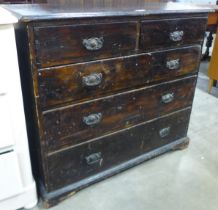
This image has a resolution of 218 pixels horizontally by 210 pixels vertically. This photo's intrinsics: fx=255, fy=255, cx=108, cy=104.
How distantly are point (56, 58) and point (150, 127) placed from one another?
702mm

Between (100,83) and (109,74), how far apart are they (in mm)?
58

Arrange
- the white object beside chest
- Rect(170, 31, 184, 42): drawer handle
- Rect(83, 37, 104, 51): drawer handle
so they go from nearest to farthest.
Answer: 1. the white object beside chest
2. Rect(83, 37, 104, 51): drawer handle
3. Rect(170, 31, 184, 42): drawer handle

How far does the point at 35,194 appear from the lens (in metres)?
1.21

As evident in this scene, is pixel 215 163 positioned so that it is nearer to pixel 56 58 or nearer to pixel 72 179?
pixel 72 179

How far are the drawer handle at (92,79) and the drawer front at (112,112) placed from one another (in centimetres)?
9

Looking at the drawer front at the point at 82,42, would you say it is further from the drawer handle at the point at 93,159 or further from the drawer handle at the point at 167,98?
the drawer handle at the point at 93,159

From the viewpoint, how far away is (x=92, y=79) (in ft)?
3.51

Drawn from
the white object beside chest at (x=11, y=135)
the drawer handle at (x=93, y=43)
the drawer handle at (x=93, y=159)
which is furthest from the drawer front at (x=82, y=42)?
the drawer handle at (x=93, y=159)

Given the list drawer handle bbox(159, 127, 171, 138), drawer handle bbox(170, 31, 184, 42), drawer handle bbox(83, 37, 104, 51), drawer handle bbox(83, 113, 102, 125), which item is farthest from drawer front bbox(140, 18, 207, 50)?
drawer handle bbox(159, 127, 171, 138)

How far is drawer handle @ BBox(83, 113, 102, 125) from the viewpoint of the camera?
1.14 m

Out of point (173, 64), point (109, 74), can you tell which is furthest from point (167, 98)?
point (109, 74)

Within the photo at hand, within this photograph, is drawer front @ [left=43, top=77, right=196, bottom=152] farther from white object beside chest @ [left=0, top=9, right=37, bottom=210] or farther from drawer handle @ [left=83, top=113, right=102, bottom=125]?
white object beside chest @ [left=0, top=9, right=37, bottom=210]

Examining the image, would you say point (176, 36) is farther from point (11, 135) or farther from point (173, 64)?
point (11, 135)

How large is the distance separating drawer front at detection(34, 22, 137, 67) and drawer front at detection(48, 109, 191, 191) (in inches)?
16.7
